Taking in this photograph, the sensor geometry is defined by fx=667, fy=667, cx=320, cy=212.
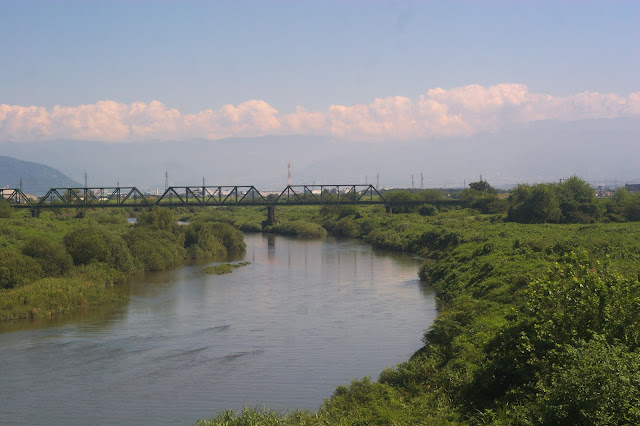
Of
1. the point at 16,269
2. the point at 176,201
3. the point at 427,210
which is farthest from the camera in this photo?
the point at 176,201

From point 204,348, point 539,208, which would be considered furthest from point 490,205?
point 204,348

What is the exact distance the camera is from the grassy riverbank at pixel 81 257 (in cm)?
2614

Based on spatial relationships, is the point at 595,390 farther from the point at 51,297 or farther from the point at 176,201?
the point at 176,201

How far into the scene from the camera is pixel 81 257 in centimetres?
3253

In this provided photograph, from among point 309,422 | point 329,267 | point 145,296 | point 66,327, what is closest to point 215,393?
point 309,422

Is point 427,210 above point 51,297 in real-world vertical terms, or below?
above

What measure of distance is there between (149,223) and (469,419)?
37.9 meters

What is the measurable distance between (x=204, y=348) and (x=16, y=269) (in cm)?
1082

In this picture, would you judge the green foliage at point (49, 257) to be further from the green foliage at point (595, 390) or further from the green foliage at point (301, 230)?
the green foliage at point (301, 230)

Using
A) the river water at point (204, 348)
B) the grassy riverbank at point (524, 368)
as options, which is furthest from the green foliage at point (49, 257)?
the grassy riverbank at point (524, 368)

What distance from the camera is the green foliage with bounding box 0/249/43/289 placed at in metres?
26.5

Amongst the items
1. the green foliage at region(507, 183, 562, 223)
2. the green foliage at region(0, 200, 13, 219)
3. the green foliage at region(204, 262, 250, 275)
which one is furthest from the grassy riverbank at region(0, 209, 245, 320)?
the green foliage at region(507, 183, 562, 223)

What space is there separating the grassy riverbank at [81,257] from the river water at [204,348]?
110 cm

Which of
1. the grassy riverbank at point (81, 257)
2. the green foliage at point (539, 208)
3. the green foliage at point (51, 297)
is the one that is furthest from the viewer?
the green foliage at point (539, 208)
